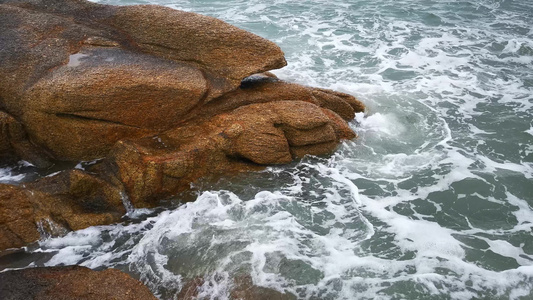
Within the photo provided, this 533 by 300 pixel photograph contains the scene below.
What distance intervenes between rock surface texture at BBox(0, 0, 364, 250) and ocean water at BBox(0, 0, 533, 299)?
14.9 inches

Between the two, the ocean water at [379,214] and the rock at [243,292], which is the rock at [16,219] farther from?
the rock at [243,292]

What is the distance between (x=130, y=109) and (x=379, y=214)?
4634mm

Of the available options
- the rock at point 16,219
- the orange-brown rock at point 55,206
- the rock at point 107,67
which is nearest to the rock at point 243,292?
the orange-brown rock at point 55,206

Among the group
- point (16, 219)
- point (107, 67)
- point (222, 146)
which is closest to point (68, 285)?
point (16, 219)

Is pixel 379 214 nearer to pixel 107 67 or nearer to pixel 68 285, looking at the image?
pixel 68 285

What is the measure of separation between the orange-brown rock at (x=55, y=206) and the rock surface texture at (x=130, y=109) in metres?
0.01

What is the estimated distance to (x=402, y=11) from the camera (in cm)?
1770

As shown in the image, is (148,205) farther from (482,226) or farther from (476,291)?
(482,226)

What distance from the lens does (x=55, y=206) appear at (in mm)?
6246

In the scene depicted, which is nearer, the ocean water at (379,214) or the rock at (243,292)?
the rock at (243,292)

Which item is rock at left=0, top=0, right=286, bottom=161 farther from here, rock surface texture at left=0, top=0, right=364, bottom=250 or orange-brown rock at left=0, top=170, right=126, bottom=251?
orange-brown rock at left=0, top=170, right=126, bottom=251

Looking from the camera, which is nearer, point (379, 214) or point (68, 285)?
point (68, 285)

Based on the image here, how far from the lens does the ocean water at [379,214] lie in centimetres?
563

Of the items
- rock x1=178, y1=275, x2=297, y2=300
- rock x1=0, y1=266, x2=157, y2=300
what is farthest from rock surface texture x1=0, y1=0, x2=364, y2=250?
rock x1=178, y1=275, x2=297, y2=300
